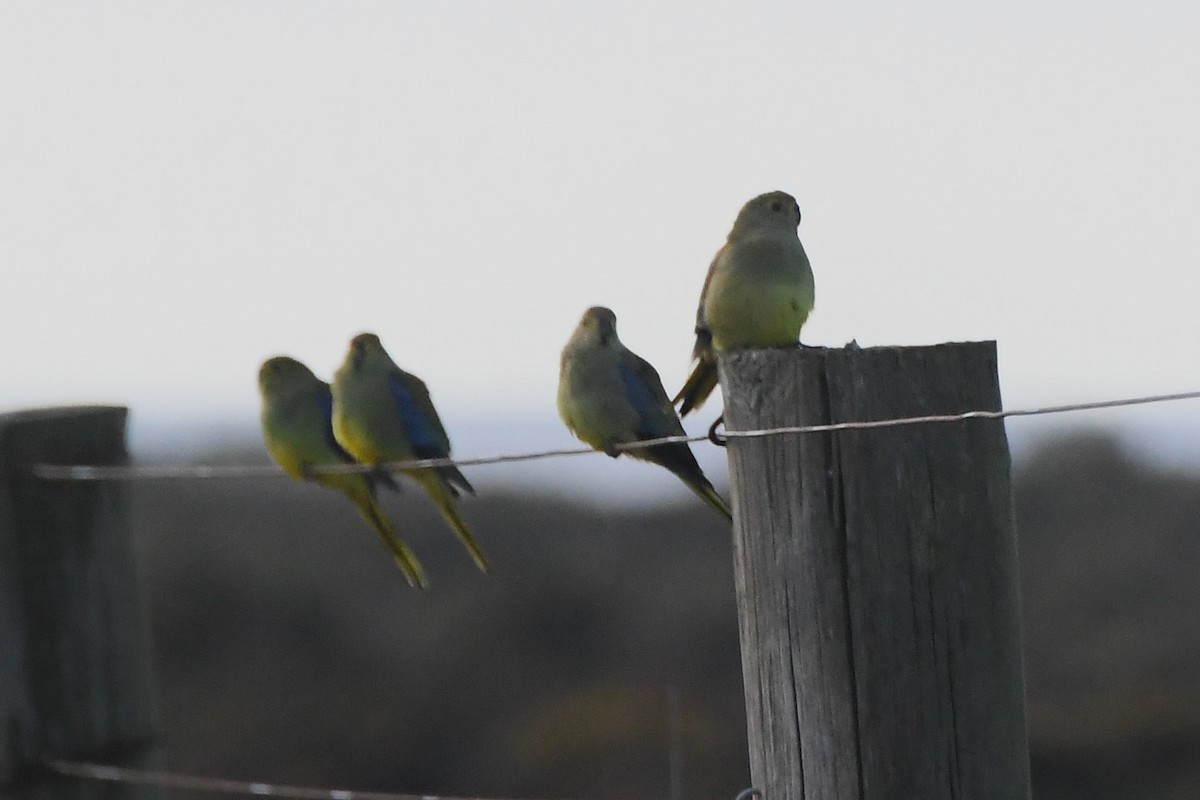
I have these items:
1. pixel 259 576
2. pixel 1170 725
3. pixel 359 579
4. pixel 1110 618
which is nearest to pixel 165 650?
pixel 259 576

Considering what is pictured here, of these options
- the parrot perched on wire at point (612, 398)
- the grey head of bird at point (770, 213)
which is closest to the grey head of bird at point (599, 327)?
the parrot perched on wire at point (612, 398)

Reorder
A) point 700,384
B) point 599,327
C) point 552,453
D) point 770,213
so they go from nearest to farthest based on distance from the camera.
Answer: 1. point 552,453
2. point 700,384
3. point 770,213
4. point 599,327

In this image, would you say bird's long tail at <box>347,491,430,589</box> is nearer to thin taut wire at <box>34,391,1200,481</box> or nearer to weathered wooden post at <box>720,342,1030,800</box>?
thin taut wire at <box>34,391,1200,481</box>

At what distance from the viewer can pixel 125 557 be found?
16.1ft

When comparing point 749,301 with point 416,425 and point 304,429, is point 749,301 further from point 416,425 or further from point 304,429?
point 304,429

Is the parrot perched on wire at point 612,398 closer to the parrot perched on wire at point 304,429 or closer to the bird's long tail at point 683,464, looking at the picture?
the bird's long tail at point 683,464

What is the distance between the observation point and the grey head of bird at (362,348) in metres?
6.57

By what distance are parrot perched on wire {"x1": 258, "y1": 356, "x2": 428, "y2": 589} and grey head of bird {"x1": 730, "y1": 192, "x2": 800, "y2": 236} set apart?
1840 millimetres

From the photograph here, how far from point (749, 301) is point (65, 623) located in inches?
75.8

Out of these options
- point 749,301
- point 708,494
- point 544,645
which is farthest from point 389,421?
point 544,645

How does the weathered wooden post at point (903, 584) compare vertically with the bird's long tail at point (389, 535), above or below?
above

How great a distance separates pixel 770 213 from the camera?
525 cm

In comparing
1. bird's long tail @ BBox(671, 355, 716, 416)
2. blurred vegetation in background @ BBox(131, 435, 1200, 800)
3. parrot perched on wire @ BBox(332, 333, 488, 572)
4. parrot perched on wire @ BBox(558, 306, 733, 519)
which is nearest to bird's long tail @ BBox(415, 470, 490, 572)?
parrot perched on wire @ BBox(332, 333, 488, 572)

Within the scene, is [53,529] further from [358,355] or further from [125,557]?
[358,355]
